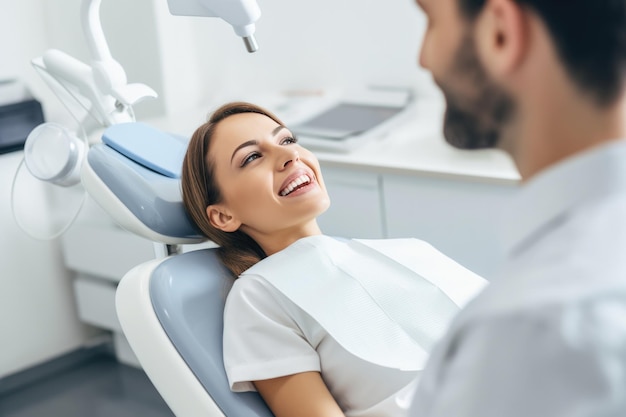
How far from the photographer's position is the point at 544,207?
0.69 metres

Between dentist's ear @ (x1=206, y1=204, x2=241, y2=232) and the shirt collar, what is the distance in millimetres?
905

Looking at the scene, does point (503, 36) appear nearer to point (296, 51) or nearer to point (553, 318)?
point (553, 318)

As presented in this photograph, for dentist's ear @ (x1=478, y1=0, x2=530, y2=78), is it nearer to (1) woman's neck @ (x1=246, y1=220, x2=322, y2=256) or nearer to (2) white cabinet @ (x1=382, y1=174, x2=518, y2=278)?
(1) woman's neck @ (x1=246, y1=220, x2=322, y2=256)

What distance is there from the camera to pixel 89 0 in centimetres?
161

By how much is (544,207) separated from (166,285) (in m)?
0.87

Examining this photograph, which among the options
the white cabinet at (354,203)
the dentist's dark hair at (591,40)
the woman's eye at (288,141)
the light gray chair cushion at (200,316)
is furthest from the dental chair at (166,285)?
the dentist's dark hair at (591,40)

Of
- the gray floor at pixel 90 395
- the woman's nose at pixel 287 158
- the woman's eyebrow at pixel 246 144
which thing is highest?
the woman's eyebrow at pixel 246 144

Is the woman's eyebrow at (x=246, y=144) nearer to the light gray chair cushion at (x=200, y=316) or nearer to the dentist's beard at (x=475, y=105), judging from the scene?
the light gray chair cushion at (x=200, y=316)

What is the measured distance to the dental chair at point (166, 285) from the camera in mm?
1351

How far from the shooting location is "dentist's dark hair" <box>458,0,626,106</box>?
655 mm

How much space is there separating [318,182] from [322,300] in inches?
10.4

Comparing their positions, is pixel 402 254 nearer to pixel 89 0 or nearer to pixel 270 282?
pixel 270 282

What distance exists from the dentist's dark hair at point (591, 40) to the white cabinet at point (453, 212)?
1.27 m

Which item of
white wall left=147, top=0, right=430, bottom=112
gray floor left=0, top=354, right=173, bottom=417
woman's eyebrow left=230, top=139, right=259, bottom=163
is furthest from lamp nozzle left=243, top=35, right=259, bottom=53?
gray floor left=0, top=354, right=173, bottom=417
